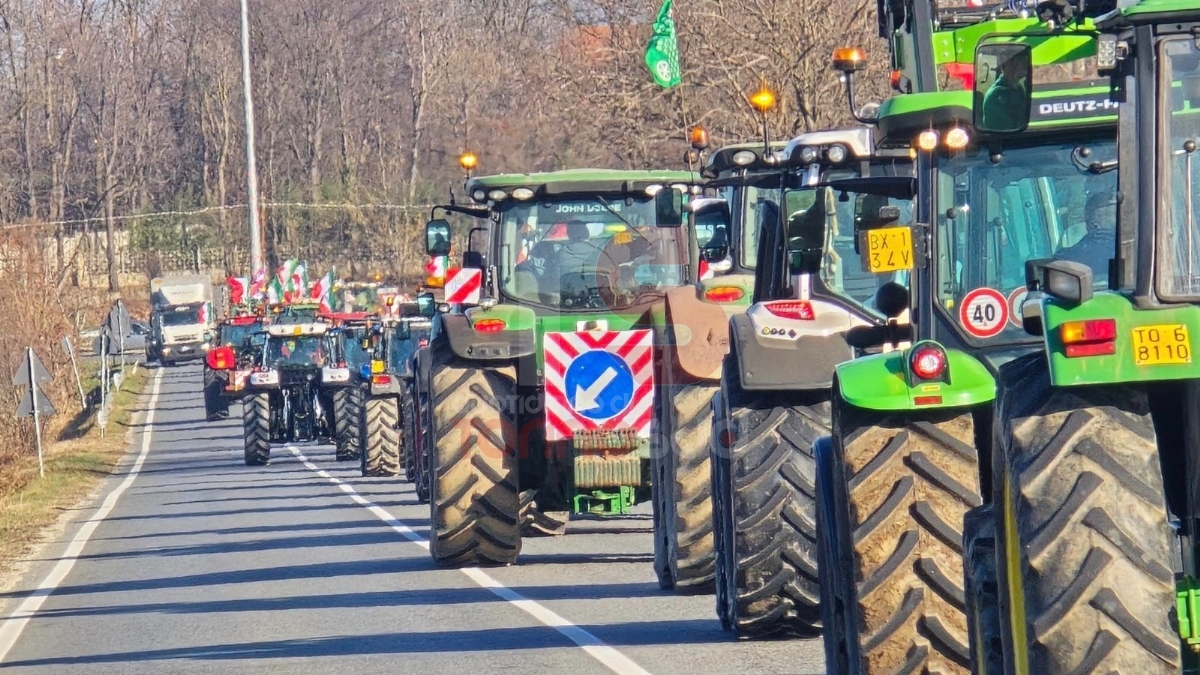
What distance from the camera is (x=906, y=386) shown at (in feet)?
22.3

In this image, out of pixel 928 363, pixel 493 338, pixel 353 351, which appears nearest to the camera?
pixel 928 363

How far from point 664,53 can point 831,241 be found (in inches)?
479

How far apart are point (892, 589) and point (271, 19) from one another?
6693 centimetres

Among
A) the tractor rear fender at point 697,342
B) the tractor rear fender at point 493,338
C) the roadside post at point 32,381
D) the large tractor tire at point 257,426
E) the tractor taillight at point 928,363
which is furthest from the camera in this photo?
the large tractor tire at point 257,426

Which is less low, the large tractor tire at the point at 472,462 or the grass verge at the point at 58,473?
the large tractor tire at the point at 472,462

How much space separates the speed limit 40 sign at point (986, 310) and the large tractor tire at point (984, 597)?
169 centimetres

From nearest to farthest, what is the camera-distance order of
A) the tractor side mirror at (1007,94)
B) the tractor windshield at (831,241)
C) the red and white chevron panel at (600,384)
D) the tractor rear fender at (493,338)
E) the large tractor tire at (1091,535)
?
the large tractor tire at (1091,535), the tractor side mirror at (1007,94), the tractor windshield at (831,241), the red and white chevron panel at (600,384), the tractor rear fender at (493,338)

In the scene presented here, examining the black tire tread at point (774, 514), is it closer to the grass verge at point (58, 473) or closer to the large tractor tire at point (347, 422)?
the grass verge at point (58, 473)

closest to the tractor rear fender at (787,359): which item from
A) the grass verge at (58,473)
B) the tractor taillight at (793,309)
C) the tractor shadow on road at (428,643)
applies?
the tractor taillight at (793,309)

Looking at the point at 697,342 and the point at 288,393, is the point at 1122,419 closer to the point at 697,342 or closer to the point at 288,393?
the point at 697,342

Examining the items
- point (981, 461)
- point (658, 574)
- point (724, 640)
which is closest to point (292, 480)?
point (658, 574)

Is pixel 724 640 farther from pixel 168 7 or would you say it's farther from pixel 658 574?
pixel 168 7

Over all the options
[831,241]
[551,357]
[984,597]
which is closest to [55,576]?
[551,357]

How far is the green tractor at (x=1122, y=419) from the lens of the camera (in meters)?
4.77
